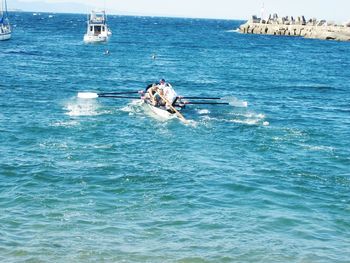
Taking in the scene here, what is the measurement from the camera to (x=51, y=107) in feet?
129

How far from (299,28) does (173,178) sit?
144134mm

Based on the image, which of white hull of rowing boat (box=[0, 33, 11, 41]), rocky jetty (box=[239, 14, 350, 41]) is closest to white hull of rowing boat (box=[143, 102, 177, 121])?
white hull of rowing boat (box=[0, 33, 11, 41])

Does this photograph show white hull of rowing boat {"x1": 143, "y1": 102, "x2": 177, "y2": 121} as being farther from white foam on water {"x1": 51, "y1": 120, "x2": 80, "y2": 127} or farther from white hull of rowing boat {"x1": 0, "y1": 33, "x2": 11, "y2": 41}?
white hull of rowing boat {"x1": 0, "y1": 33, "x2": 11, "y2": 41}

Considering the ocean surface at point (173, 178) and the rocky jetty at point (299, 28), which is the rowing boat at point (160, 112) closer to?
the ocean surface at point (173, 178)

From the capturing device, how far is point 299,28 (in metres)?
160

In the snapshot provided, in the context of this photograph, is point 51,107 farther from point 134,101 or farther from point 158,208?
point 158,208

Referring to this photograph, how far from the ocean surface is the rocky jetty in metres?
99.6

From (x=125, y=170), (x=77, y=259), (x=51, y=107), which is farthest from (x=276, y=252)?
(x=51, y=107)

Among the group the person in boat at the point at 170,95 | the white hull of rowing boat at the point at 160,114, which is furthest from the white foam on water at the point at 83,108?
the person in boat at the point at 170,95

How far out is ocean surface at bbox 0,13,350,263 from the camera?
17.6 meters

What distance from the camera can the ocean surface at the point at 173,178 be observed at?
1759 centimetres

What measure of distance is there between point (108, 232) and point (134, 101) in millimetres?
25951

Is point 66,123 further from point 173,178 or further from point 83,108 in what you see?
point 173,178

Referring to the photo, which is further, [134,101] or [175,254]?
[134,101]
